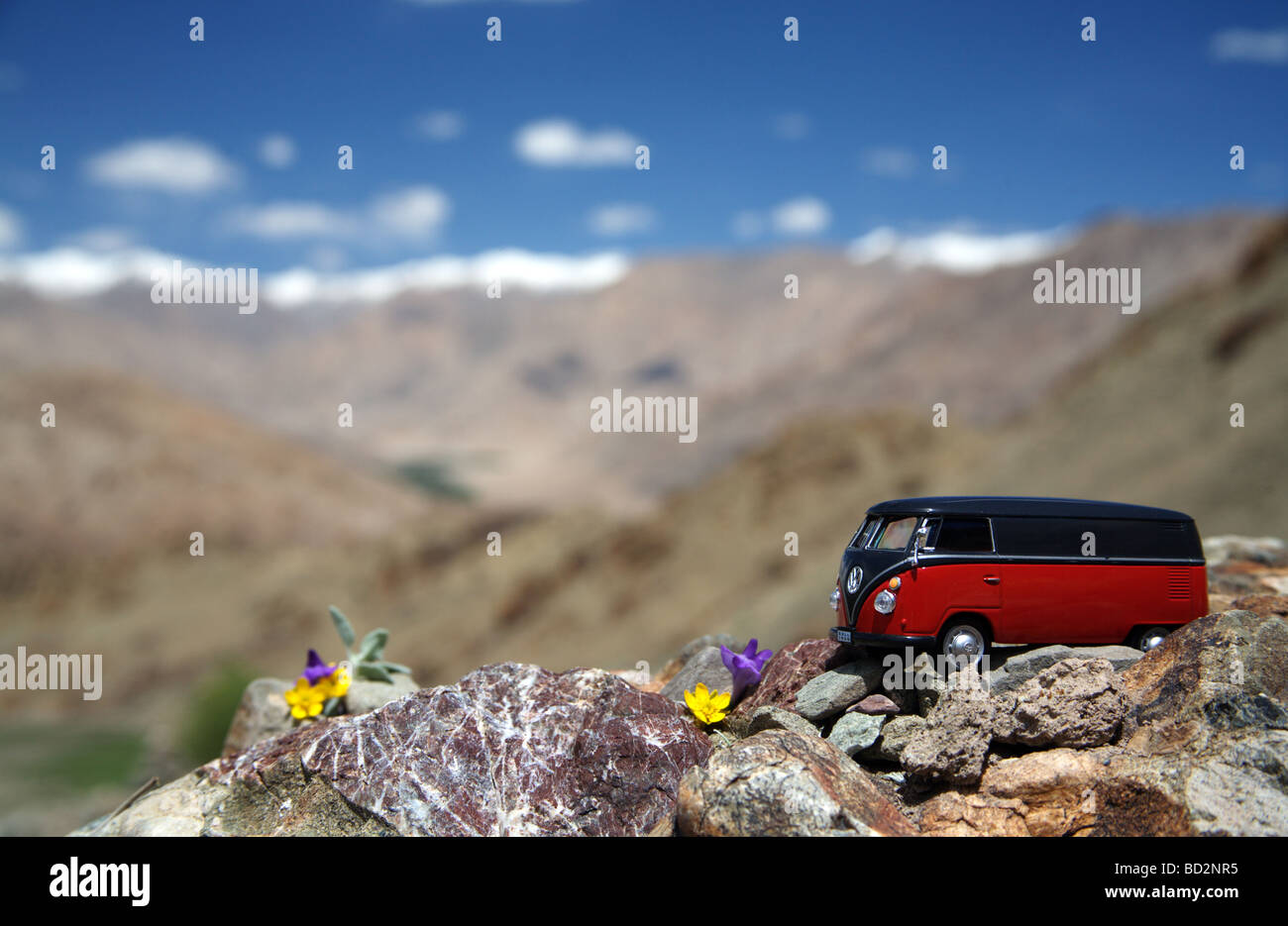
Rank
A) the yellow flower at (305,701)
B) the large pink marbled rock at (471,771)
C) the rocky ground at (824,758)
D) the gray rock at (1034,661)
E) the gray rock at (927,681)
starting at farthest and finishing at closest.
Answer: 1. the yellow flower at (305,701)
2. the gray rock at (1034,661)
3. the gray rock at (927,681)
4. the large pink marbled rock at (471,771)
5. the rocky ground at (824,758)

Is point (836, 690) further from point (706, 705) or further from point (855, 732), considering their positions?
point (706, 705)

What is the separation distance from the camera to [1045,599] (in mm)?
8727

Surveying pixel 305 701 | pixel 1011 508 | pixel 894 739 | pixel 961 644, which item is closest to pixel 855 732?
pixel 894 739

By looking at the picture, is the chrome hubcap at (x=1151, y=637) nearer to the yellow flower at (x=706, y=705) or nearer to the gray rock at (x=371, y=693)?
the yellow flower at (x=706, y=705)

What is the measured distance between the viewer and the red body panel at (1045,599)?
8320 millimetres

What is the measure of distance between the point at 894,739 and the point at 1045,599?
5.70 feet

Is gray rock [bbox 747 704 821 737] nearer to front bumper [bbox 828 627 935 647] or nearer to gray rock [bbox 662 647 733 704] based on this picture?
front bumper [bbox 828 627 935 647]

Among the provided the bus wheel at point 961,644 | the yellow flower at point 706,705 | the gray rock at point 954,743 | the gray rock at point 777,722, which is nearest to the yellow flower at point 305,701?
the yellow flower at point 706,705

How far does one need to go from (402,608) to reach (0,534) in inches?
1702

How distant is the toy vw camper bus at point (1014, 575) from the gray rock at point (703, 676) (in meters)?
1.61

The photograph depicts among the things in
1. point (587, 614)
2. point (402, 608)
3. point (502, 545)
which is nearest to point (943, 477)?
point (587, 614)

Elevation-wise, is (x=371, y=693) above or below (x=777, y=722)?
below

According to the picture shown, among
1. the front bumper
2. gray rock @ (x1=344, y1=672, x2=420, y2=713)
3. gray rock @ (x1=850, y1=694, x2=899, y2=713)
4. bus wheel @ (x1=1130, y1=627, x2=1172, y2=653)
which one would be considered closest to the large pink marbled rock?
gray rock @ (x1=850, y1=694, x2=899, y2=713)

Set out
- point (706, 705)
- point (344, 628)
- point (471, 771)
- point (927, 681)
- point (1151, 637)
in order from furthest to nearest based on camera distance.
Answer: point (344, 628) < point (1151, 637) < point (706, 705) < point (927, 681) < point (471, 771)
